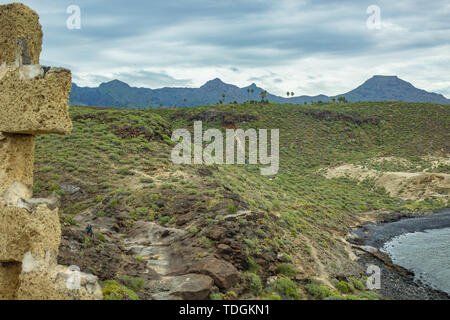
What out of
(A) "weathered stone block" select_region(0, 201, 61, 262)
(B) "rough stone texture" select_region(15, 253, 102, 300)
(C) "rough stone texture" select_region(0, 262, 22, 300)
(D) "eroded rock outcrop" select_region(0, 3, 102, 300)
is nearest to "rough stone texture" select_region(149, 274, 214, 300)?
(D) "eroded rock outcrop" select_region(0, 3, 102, 300)

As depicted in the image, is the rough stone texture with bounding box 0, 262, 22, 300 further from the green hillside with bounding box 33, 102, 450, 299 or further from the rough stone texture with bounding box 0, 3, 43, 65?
the rough stone texture with bounding box 0, 3, 43, 65

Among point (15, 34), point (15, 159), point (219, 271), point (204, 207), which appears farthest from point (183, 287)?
point (15, 34)

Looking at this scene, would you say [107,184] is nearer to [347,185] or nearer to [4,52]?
[4,52]

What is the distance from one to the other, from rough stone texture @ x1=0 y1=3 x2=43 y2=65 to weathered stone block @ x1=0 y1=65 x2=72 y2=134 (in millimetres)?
379

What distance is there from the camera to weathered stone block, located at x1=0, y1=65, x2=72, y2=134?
7.08 meters

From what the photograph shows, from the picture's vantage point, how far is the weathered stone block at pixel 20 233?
23.3 ft

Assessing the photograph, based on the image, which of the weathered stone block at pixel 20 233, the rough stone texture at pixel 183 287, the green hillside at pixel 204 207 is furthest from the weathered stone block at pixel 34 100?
the rough stone texture at pixel 183 287

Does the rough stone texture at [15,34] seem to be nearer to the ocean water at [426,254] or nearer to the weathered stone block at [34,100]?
the weathered stone block at [34,100]

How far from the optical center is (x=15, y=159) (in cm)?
758

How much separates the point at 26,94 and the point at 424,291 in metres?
20.2

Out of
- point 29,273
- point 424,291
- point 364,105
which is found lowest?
point 424,291

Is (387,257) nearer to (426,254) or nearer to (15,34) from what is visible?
(426,254)
